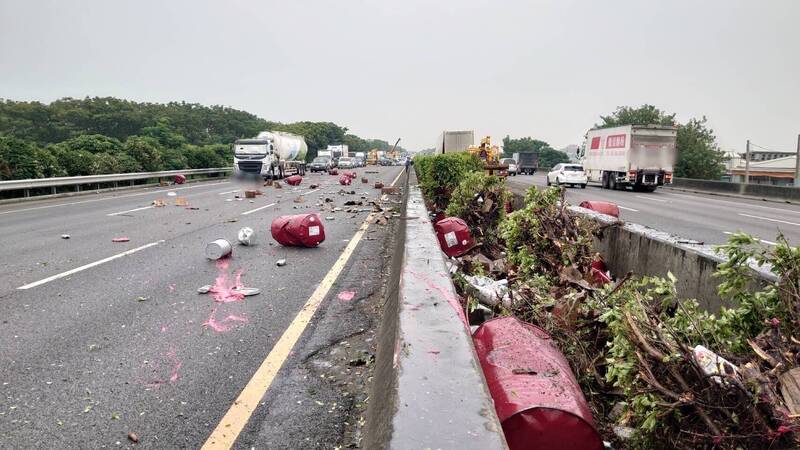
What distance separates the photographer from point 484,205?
922 centimetres

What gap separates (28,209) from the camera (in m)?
16.0

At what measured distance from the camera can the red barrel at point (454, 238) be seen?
301 inches

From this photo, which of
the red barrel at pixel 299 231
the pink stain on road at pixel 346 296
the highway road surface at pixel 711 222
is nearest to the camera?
the pink stain on road at pixel 346 296

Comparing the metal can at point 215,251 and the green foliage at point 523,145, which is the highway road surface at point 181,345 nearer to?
the metal can at point 215,251

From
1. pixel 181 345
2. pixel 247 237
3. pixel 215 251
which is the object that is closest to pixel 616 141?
pixel 247 237

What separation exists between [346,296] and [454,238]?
89.0 inches

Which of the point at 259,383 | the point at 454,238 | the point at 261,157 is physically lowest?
the point at 259,383

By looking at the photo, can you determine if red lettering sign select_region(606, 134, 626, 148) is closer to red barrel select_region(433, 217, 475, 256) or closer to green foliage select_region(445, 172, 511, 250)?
green foliage select_region(445, 172, 511, 250)

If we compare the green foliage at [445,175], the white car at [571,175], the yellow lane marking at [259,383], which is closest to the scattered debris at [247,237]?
the yellow lane marking at [259,383]

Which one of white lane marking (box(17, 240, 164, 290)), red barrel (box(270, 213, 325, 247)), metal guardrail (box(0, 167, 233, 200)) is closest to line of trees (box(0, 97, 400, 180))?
metal guardrail (box(0, 167, 233, 200))

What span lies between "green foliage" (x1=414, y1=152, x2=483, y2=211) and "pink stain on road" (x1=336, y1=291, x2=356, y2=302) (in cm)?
640

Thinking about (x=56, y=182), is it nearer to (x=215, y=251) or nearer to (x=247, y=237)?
(x=247, y=237)

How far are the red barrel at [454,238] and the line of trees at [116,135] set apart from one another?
20114mm

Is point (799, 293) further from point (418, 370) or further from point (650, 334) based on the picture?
point (418, 370)
